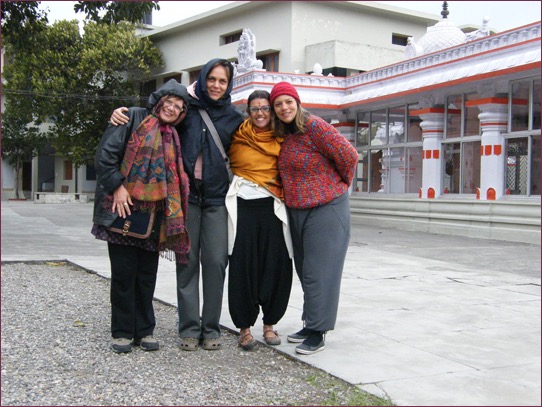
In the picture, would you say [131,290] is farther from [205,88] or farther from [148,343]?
[205,88]

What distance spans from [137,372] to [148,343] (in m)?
0.46

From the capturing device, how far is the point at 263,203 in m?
4.19

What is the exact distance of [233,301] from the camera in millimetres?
4305

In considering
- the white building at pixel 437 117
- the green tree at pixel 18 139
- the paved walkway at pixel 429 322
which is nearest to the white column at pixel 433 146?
the white building at pixel 437 117

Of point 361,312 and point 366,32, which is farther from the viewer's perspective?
point 366,32

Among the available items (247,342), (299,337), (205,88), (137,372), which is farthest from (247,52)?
(137,372)

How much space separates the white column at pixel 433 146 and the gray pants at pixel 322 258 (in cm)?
1120

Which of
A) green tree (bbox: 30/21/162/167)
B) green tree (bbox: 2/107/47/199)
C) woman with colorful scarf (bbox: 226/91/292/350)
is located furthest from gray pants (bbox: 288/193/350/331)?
green tree (bbox: 2/107/47/199)

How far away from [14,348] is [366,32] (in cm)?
2431

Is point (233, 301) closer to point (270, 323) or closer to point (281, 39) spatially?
point (270, 323)

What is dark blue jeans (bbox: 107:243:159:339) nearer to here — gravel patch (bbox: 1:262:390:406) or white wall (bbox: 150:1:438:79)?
gravel patch (bbox: 1:262:390:406)

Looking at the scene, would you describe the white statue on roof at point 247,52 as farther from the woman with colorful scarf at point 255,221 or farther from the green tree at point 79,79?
the woman with colorful scarf at point 255,221

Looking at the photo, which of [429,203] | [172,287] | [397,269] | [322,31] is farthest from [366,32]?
[172,287]

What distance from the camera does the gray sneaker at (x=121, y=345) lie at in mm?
4062
